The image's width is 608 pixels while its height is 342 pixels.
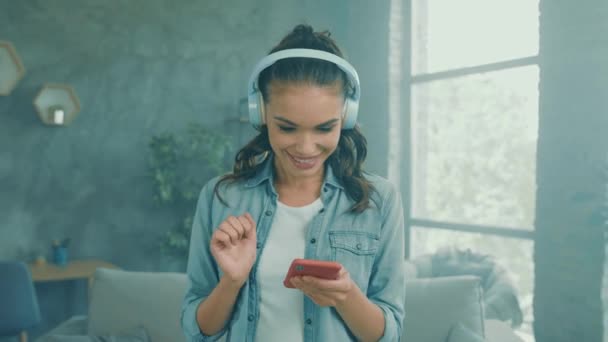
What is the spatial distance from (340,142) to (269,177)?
19cm

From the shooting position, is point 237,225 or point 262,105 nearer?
point 237,225

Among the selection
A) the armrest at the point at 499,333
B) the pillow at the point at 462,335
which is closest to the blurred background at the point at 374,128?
the armrest at the point at 499,333

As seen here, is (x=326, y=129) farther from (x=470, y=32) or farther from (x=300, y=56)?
(x=470, y=32)

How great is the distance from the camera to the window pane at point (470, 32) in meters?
3.93

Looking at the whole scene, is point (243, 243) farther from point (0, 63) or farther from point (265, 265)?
point (0, 63)

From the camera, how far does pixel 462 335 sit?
6.85 feet

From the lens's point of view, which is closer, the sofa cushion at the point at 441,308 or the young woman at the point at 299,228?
the young woman at the point at 299,228

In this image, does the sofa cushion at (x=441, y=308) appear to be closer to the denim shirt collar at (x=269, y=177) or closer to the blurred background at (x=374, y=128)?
the blurred background at (x=374, y=128)

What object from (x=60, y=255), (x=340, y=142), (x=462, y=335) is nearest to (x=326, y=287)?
(x=340, y=142)

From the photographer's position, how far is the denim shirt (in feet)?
3.62

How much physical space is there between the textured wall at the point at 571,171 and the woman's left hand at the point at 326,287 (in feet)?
8.74

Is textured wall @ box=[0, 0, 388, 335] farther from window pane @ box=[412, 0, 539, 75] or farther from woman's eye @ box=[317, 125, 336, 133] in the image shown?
woman's eye @ box=[317, 125, 336, 133]

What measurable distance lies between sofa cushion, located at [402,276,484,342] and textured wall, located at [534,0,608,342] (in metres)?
1.35

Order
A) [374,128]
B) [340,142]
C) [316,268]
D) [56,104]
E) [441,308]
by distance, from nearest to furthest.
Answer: [316,268] < [340,142] < [441,308] < [56,104] < [374,128]
